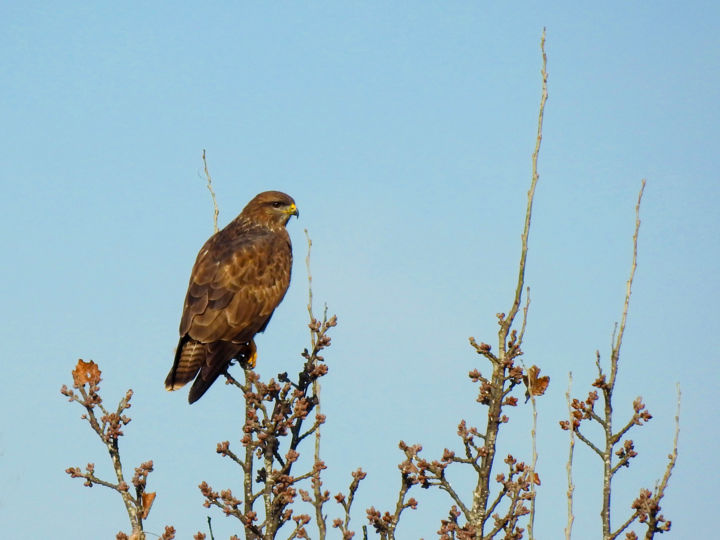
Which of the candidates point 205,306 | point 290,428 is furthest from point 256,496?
point 205,306

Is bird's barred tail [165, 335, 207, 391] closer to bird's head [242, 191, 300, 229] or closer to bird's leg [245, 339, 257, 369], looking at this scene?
bird's leg [245, 339, 257, 369]

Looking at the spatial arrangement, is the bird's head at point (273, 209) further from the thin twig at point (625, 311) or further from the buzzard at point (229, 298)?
the thin twig at point (625, 311)

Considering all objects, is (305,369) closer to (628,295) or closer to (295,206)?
(628,295)

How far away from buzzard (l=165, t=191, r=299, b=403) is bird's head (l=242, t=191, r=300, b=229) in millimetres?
131

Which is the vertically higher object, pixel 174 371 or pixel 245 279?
pixel 245 279

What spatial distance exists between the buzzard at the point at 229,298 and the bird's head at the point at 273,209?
0.13 meters

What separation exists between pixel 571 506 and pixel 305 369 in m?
2.70

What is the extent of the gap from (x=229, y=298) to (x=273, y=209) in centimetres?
231

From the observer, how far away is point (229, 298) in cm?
1004

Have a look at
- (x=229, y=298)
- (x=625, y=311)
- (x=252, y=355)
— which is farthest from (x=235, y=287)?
(x=625, y=311)

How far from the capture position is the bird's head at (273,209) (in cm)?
1195

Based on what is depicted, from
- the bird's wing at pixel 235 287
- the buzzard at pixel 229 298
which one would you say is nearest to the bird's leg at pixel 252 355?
the buzzard at pixel 229 298

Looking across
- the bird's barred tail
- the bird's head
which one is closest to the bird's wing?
the bird's barred tail

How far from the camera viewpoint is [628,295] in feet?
19.2
